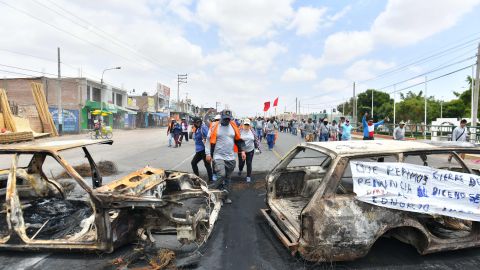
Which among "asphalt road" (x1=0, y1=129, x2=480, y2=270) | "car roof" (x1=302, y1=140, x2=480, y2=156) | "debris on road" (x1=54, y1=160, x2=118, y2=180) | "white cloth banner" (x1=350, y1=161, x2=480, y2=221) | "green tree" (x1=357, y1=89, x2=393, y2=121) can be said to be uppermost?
"green tree" (x1=357, y1=89, x2=393, y2=121)

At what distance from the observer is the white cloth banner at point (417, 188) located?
352 cm

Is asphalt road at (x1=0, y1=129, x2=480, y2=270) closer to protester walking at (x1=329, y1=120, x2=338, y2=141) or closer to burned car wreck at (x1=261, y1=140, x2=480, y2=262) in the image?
burned car wreck at (x1=261, y1=140, x2=480, y2=262)

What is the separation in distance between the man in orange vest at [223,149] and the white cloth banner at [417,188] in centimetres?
295

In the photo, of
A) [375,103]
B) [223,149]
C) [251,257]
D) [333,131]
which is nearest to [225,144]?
[223,149]

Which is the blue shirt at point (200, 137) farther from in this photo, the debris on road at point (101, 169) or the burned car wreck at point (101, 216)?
the burned car wreck at point (101, 216)

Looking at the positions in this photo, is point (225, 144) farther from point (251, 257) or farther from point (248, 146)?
point (251, 257)

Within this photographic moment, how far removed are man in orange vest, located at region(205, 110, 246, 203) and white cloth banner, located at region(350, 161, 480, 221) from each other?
2945 millimetres

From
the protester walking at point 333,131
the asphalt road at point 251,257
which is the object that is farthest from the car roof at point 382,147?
the protester walking at point 333,131

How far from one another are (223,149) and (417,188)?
3.44 m

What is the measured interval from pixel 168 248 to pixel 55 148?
1.86 meters

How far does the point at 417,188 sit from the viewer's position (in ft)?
12.0

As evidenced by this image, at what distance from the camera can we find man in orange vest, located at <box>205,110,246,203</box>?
620 centimetres

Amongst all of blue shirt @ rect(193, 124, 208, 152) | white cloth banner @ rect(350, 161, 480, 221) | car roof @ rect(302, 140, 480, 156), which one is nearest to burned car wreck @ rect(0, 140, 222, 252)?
car roof @ rect(302, 140, 480, 156)

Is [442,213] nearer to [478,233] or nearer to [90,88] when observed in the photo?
[478,233]
